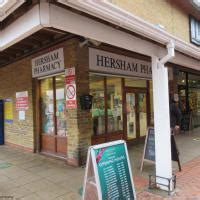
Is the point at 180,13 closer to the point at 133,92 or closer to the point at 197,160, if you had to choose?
the point at 133,92

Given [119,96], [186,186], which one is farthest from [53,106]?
[186,186]

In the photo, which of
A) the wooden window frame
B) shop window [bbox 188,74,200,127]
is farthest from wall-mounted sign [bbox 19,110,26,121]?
shop window [bbox 188,74,200,127]

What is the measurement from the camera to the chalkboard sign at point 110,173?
304 cm

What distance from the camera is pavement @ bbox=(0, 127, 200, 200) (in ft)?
13.3

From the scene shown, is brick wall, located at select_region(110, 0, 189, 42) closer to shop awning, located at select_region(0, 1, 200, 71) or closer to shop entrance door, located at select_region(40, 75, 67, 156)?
shop awning, located at select_region(0, 1, 200, 71)

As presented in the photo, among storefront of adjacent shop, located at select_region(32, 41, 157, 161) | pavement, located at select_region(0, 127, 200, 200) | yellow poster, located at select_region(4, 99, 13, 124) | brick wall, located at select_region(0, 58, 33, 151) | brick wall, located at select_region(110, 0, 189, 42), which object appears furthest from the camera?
yellow poster, located at select_region(4, 99, 13, 124)

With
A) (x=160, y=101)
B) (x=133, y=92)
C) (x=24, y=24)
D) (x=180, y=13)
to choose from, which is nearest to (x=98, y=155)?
(x=160, y=101)

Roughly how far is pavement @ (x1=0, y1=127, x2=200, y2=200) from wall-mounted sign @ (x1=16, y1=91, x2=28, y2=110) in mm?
1657

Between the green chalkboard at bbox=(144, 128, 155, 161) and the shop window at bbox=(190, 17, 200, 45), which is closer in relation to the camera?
the green chalkboard at bbox=(144, 128, 155, 161)

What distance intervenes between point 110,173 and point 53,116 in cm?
401

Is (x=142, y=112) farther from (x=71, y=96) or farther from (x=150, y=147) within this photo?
(x=71, y=96)

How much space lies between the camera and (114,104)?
7.29 meters

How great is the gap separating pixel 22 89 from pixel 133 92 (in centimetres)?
389

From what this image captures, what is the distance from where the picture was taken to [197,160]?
5.99m
